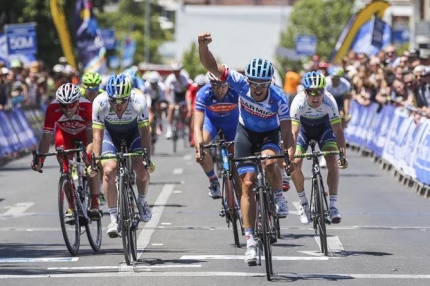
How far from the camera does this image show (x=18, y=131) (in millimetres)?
30781

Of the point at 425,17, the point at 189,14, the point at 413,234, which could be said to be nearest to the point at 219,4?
the point at 189,14

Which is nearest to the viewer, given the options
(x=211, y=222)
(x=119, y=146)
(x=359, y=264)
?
(x=359, y=264)

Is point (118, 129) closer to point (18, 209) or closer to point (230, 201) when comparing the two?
point (230, 201)

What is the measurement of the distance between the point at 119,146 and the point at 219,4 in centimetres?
13662

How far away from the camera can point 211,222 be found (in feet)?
55.3

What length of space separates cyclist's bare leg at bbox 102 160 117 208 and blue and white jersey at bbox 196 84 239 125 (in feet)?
10.2

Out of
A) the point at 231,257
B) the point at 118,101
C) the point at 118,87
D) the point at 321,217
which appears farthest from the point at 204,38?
the point at 321,217

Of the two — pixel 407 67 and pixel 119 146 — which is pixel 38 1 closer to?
pixel 407 67

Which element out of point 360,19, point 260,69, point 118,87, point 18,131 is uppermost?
point 260,69

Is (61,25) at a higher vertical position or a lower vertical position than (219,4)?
higher

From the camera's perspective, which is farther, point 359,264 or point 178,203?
point 178,203

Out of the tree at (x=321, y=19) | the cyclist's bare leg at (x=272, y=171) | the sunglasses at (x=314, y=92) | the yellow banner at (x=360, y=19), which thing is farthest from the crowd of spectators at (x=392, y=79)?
the tree at (x=321, y=19)

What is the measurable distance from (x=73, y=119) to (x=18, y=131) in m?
16.5

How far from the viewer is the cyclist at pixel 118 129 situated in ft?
43.5
